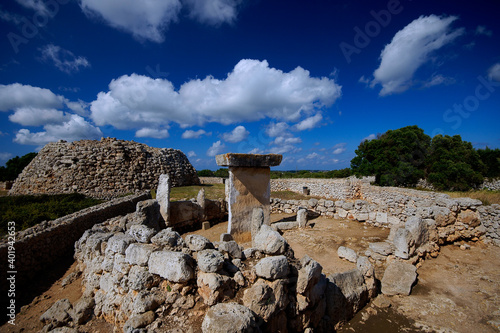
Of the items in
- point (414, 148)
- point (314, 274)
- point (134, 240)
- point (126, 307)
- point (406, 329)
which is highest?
point (414, 148)

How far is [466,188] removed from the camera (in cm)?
1859

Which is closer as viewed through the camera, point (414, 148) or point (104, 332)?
point (104, 332)

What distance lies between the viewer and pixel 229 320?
88.8 inches

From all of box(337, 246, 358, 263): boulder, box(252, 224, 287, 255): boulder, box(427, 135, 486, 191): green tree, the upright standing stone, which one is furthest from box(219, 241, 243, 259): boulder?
box(427, 135, 486, 191): green tree

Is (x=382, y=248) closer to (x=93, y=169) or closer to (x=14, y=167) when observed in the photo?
(x=93, y=169)

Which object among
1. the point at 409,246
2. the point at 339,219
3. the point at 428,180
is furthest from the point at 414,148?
the point at 409,246

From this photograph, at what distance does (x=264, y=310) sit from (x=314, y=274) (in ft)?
3.36

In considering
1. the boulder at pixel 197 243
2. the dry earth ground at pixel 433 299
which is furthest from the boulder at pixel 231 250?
the dry earth ground at pixel 433 299

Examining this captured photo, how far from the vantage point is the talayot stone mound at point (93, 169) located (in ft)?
57.1

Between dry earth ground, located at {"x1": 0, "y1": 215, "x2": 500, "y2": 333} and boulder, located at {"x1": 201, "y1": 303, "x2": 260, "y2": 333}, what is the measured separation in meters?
2.05

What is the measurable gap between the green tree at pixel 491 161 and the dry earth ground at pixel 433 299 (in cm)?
2078

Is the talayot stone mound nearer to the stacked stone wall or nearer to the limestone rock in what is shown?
the stacked stone wall

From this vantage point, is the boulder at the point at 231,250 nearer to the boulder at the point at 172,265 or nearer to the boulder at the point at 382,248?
the boulder at the point at 172,265

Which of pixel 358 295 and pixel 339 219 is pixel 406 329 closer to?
pixel 358 295
